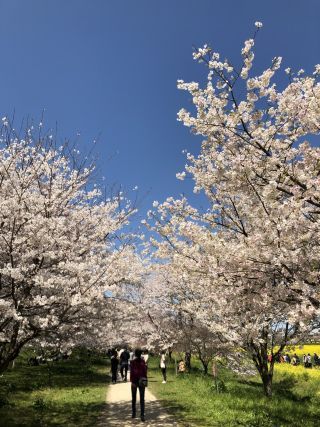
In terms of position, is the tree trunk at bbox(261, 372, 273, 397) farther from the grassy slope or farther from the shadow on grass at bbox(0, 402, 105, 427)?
the shadow on grass at bbox(0, 402, 105, 427)

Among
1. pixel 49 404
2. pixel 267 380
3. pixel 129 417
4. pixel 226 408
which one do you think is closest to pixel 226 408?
pixel 226 408

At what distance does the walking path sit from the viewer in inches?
391

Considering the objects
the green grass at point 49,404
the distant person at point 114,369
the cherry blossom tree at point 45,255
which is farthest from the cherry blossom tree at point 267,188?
the distant person at point 114,369

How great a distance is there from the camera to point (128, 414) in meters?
11.3

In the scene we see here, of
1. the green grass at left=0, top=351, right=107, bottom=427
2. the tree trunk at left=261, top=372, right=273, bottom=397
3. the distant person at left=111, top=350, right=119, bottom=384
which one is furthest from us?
the distant person at left=111, top=350, right=119, bottom=384

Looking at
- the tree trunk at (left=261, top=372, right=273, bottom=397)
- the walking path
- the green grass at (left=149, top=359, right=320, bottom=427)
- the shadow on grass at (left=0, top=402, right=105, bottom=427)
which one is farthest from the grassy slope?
the shadow on grass at (left=0, top=402, right=105, bottom=427)

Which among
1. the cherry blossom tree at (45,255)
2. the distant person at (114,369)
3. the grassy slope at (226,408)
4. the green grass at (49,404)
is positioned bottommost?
the grassy slope at (226,408)

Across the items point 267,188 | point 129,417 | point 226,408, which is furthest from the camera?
point 226,408

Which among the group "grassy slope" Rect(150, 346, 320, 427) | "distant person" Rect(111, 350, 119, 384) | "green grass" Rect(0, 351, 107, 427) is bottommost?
"grassy slope" Rect(150, 346, 320, 427)

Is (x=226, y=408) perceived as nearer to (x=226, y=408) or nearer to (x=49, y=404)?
(x=226, y=408)

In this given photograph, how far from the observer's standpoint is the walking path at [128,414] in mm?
9943

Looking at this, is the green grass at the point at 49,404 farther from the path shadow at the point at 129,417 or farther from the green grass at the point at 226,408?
the green grass at the point at 226,408

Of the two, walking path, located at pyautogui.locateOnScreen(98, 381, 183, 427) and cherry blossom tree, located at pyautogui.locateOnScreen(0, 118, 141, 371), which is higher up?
cherry blossom tree, located at pyautogui.locateOnScreen(0, 118, 141, 371)

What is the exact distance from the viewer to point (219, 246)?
779 centimetres
